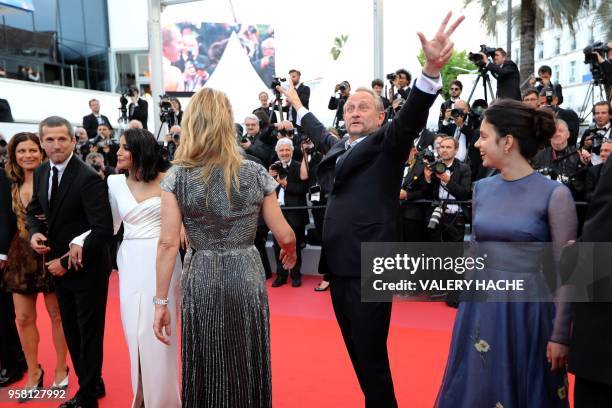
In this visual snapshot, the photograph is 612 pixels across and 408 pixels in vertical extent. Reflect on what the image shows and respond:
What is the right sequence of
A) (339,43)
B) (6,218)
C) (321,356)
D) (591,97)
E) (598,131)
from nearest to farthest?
(6,218)
(321,356)
(598,131)
(591,97)
(339,43)

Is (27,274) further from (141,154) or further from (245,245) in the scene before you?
(245,245)

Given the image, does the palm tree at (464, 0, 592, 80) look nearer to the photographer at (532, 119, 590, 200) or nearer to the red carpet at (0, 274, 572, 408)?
the photographer at (532, 119, 590, 200)

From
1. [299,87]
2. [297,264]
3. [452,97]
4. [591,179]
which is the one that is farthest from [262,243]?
[591,179]

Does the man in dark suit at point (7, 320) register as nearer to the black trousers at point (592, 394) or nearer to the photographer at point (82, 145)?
the black trousers at point (592, 394)

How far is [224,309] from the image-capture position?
2312mm

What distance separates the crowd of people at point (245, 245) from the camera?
6.92ft

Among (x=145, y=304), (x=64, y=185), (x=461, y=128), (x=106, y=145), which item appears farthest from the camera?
(x=106, y=145)

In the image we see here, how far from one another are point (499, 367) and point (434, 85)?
1.14 meters

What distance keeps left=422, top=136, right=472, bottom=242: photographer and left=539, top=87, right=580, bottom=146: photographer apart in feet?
4.83

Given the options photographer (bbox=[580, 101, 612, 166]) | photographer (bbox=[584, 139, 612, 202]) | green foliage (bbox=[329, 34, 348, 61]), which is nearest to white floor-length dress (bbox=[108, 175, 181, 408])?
photographer (bbox=[584, 139, 612, 202])

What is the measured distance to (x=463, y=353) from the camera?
89.1 inches

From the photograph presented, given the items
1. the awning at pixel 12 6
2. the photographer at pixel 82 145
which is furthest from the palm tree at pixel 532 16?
the awning at pixel 12 6

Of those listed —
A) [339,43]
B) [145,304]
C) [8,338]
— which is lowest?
[8,338]

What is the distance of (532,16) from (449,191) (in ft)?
37.5
